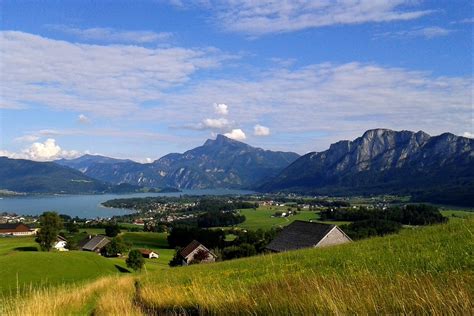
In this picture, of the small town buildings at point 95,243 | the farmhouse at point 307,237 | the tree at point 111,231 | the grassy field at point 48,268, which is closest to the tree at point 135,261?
the grassy field at point 48,268

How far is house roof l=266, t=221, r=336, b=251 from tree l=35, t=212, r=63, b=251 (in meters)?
43.7

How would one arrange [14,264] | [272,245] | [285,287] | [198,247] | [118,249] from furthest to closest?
1. [118,249]
2. [198,247]
3. [272,245]
4. [14,264]
5. [285,287]

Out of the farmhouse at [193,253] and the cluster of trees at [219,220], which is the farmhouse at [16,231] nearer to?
the cluster of trees at [219,220]

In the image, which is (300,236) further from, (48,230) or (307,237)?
(48,230)

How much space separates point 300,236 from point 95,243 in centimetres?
6660

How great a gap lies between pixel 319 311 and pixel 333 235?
1607 inches

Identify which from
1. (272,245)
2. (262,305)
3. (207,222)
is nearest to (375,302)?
(262,305)

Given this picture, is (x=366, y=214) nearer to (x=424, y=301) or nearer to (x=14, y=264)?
(x=14, y=264)

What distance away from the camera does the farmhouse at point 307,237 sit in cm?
4466

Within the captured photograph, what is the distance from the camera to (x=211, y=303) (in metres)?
8.30

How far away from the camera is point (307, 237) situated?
46.5 metres

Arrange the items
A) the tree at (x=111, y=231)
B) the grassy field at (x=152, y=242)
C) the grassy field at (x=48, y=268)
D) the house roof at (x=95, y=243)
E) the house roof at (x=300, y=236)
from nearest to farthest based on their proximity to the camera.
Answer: the grassy field at (x=48, y=268)
the house roof at (x=300, y=236)
the house roof at (x=95, y=243)
the grassy field at (x=152, y=242)
the tree at (x=111, y=231)

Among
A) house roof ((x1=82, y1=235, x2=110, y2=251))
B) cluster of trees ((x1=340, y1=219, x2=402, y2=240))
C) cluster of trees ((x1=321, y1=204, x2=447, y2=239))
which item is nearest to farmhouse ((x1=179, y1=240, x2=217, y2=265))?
house roof ((x1=82, y1=235, x2=110, y2=251))

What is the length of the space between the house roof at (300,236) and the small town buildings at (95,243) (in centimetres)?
5736
